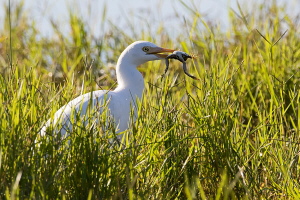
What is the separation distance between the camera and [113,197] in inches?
105

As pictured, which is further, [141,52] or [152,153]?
[141,52]

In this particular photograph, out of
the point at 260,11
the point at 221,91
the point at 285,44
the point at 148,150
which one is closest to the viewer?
the point at 148,150

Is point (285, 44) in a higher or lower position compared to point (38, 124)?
higher

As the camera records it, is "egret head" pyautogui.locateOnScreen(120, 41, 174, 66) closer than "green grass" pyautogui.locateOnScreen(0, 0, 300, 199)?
No

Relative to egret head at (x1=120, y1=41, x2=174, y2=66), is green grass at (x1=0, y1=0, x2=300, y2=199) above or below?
below

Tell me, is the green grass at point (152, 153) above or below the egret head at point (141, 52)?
below

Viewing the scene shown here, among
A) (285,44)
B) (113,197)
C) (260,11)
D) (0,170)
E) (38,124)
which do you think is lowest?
(113,197)

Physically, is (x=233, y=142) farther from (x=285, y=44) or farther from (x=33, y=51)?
(x=33, y=51)

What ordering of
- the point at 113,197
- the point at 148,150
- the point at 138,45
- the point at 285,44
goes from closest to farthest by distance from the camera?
1. the point at 113,197
2. the point at 148,150
3. the point at 138,45
4. the point at 285,44

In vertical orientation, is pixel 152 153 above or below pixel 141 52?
below

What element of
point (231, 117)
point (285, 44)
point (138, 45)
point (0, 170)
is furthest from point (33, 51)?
point (0, 170)

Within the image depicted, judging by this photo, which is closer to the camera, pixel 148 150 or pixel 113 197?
pixel 113 197

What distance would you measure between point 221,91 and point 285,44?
1.76 metres

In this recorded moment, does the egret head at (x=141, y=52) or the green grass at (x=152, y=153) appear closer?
the green grass at (x=152, y=153)
